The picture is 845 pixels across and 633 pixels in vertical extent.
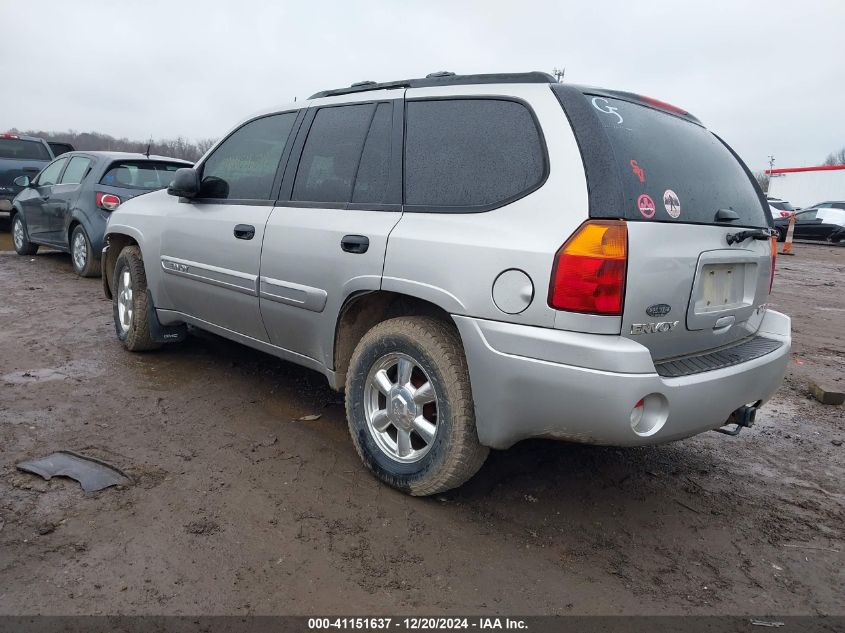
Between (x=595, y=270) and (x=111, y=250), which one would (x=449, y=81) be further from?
(x=111, y=250)

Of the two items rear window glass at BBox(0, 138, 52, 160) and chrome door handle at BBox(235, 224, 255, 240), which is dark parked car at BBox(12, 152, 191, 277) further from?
chrome door handle at BBox(235, 224, 255, 240)

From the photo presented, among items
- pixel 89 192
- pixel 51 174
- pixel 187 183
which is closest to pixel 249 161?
pixel 187 183

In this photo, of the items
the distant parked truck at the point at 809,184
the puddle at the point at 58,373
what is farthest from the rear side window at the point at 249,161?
the distant parked truck at the point at 809,184

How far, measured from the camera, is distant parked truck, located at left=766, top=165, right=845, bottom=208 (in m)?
34.7

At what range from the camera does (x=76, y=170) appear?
8820 millimetres

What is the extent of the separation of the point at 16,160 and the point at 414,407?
12.7 meters

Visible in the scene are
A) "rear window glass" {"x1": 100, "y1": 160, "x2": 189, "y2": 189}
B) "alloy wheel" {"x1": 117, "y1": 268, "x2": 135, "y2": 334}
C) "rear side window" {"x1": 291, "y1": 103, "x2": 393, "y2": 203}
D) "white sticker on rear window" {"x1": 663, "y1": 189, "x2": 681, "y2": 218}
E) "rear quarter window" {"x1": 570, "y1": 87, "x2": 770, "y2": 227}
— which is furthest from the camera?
"rear window glass" {"x1": 100, "y1": 160, "x2": 189, "y2": 189}

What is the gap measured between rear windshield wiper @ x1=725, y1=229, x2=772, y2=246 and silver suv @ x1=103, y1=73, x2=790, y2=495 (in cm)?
2

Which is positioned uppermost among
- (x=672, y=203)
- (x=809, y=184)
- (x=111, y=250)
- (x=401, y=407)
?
(x=809, y=184)

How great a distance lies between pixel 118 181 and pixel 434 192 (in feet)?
21.8

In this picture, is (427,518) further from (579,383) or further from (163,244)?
(163,244)

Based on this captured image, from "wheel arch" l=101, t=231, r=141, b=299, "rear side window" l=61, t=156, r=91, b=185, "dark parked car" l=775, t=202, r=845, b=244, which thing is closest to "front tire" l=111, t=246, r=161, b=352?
"wheel arch" l=101, t=231, r=141, b=299

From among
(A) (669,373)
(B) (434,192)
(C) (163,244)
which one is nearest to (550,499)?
(A) (669,373)

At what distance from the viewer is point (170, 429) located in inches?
144
